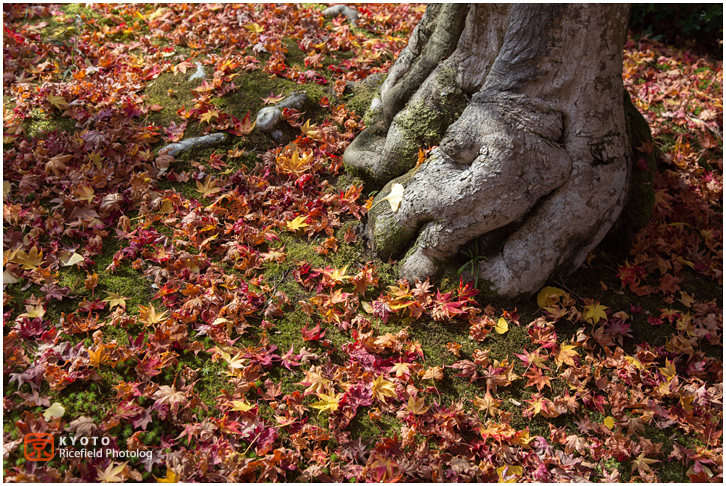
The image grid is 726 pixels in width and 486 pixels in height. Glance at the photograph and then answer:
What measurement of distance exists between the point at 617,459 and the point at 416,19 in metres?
5.87

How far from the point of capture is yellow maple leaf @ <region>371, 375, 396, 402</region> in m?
2.87

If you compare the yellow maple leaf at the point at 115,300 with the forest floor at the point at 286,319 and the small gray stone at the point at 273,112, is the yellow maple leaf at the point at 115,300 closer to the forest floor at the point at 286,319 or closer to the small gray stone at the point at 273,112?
the forest floor at the point at 286,319

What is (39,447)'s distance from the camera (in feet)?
8.23

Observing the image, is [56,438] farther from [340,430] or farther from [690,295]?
[690,295]

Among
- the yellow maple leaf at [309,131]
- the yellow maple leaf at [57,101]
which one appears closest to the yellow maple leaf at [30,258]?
the yellow maple leaf at [57,101]

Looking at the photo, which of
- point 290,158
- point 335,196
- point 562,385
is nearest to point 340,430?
point 562,385

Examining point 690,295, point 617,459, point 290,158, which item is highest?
point 290,158

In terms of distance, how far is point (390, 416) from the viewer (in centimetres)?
287

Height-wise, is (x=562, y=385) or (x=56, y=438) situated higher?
(x=562, y=385)

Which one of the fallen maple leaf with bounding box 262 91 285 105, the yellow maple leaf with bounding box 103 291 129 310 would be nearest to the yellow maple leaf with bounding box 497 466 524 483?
the yellow maple leaf with bounding box 103 291 129 310

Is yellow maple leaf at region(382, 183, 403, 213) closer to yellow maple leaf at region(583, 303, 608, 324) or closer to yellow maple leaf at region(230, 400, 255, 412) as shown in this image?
yellow maple leaf at region(583, 303, 608, 324)

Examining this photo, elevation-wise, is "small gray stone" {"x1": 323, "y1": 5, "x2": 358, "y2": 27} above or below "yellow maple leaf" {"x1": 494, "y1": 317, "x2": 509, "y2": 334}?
above

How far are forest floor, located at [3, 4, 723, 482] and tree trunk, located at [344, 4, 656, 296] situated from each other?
0.30 metres

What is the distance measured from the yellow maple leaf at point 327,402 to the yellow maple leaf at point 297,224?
1.40m
